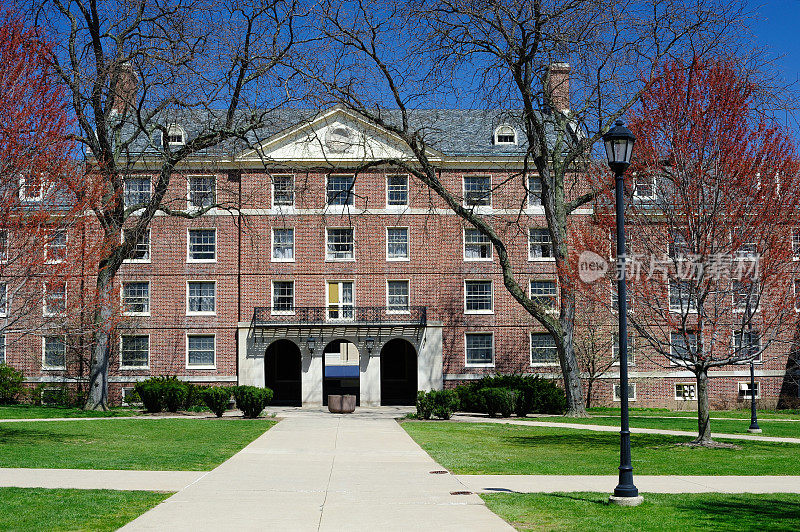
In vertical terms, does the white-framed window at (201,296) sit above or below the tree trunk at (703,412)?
above

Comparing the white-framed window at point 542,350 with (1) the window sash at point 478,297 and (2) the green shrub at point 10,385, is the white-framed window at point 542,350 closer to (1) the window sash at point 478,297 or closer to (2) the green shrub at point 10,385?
(1) the window sash at point 478,297

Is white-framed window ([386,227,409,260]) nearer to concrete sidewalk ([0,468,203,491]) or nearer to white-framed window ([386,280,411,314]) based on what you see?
white-framed window ([386,280,411,314])

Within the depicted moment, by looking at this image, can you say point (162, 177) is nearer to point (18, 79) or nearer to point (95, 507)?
point (18, 79)

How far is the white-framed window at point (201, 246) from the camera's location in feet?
139

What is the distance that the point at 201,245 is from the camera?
42312mm

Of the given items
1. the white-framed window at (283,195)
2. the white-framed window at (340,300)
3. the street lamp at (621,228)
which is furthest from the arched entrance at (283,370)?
the street lamp at (621,228)

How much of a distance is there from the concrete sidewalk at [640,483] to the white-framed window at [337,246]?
2859 cm

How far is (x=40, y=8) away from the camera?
90.7ft

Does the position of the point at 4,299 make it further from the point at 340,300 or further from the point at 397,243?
the point at 397,243

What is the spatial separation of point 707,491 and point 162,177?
2324 centimetres

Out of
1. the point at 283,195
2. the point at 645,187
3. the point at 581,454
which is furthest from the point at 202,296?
the point at 581,454

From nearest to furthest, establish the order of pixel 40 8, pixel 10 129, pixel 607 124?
pixel 10 129 < pixel 40 8 < pixel 607 124

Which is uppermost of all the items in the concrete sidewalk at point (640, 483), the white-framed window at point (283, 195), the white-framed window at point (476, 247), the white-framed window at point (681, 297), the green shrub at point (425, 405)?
the white-framed window at point (283, 195)

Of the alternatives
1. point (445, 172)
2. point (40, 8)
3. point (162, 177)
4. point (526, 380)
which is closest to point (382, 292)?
point (445, 172)
